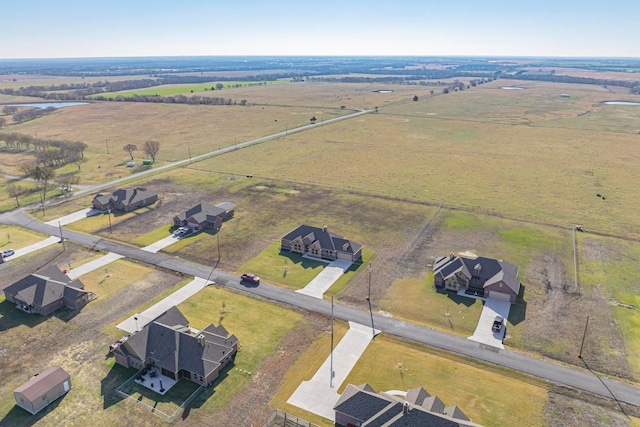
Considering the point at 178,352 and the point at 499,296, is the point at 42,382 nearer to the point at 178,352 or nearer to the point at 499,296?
the point at 178,352

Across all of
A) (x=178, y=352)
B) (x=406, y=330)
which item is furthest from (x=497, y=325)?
(x=178, y=352)

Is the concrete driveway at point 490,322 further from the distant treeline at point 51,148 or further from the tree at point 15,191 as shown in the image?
the distant treeline at point 51,148

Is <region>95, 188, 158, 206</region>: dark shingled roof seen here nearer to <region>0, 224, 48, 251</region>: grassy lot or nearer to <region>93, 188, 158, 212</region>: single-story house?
<region>93, 188, 158, 212</region>: single-story house

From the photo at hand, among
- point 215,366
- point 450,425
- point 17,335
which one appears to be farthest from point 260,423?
point 17,335

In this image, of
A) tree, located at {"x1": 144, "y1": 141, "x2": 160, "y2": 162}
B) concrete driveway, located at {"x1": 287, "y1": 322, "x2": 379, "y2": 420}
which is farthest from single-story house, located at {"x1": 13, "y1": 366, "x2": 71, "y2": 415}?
tree, located at {"x1": 144, "y1": 141, "x2": 160, "y2": 162}

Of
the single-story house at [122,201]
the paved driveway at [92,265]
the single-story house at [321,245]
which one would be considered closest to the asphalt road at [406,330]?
the paved driveway at [92,265]
